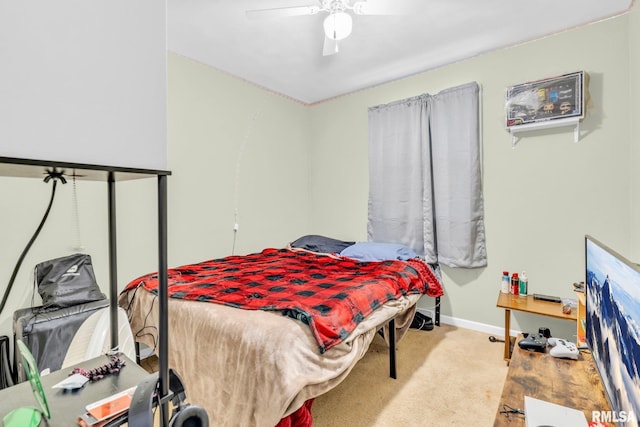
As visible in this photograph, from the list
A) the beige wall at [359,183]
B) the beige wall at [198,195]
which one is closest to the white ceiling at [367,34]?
the beige wall at [359,183]

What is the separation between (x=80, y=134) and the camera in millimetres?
529

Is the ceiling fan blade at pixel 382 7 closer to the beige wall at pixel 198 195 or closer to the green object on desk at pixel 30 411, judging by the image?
the beige wall at pixel 198 195

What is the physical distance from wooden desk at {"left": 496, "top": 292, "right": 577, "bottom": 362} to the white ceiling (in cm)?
215

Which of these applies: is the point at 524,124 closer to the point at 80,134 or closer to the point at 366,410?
the point at 366,410

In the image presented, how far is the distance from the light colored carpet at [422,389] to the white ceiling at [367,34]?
2569mm

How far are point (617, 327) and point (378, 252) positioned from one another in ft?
7.05

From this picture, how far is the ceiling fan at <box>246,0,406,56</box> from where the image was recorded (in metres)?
2.07

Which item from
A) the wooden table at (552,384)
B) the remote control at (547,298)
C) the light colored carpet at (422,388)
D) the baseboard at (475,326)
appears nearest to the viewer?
the wooden table at (552,384)

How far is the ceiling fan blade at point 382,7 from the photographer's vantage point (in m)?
2.13

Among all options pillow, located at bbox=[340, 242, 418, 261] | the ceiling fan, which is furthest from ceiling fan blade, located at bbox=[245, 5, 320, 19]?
pillow, located at bbox=[340, 242, 418, 261]

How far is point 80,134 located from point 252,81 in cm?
324

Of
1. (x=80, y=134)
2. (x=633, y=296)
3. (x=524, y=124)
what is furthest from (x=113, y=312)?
(x=524, y=124)

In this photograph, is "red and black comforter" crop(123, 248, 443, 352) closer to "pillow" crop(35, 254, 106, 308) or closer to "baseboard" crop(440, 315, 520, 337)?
"pillow" crop(35, 254, 106, 308)

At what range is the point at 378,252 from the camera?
9.77ft
